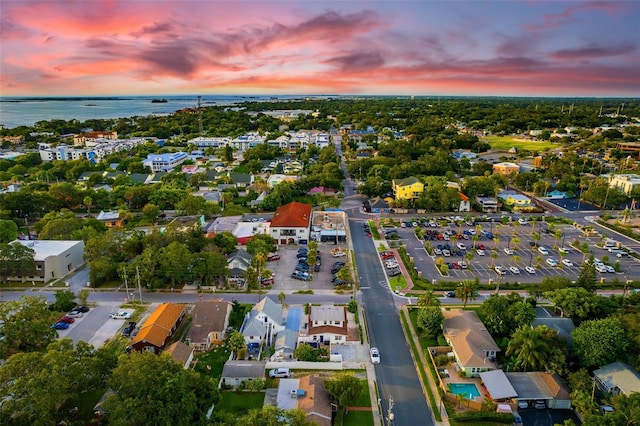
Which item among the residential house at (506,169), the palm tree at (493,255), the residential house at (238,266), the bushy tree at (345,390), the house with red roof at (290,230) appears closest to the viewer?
the bushy tree at (345,390)

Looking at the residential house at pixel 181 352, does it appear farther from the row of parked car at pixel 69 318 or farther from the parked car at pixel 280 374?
the row of parked car at pixel 69 318

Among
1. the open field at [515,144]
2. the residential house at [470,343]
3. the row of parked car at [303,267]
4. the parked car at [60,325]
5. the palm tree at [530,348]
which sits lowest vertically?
the parked car at [60,325]

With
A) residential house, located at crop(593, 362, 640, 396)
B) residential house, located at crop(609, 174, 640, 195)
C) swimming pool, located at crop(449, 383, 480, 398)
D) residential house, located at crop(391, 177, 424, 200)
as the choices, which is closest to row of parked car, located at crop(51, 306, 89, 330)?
swimming pool, located at crop(449, 383, 480, 398)

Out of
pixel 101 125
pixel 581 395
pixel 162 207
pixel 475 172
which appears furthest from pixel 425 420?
pixel 101 125

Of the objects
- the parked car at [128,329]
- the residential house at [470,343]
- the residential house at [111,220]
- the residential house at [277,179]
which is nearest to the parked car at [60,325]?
the parked car at [128,329]

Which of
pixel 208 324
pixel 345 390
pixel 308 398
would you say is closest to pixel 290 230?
pixel 208 324

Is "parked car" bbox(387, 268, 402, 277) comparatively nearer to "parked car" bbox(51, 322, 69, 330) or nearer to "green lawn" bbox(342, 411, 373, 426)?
"green lawn" bbox(342, 411, 373, 426)

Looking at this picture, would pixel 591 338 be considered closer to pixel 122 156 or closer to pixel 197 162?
pixel 197 162

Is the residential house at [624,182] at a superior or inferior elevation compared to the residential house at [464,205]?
superior
